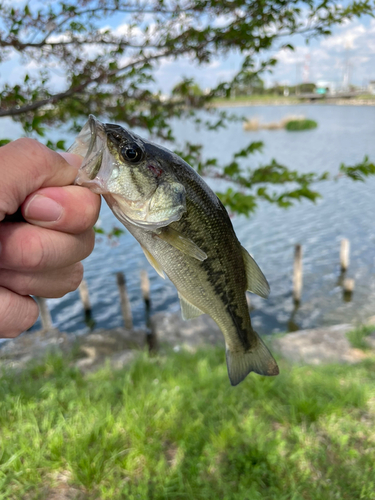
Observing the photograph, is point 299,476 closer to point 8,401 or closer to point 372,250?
point 8,401

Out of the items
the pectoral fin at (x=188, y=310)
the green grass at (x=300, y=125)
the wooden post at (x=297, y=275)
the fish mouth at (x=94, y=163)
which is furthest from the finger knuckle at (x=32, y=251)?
the green grass at (x=300, y=125)

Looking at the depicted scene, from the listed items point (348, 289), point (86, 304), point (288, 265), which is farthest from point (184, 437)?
point (288, 265)

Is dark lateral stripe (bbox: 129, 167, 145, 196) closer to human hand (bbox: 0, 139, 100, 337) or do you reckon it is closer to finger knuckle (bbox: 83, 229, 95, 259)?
human hand (bbox: 0, 139, 100, 337)

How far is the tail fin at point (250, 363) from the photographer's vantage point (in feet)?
6.89

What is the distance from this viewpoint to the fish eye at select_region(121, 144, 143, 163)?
1.69 meters

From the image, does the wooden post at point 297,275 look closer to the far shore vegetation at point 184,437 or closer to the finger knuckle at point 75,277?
the far shore vegetation at point 184,437

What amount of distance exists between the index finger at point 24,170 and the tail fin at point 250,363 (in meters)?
1.46

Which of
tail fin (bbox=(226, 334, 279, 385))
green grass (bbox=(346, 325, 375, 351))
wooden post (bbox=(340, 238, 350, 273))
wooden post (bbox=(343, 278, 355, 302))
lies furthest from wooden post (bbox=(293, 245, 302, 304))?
tail fin (bbox=(226, 334, 279, 385))

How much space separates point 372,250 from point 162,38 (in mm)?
18441

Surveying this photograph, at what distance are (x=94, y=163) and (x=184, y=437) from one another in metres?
4.12

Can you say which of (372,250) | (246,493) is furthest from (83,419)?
(372,250)

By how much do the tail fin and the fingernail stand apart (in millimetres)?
1339

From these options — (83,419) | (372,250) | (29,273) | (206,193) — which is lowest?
(372,250)

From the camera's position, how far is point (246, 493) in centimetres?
385
